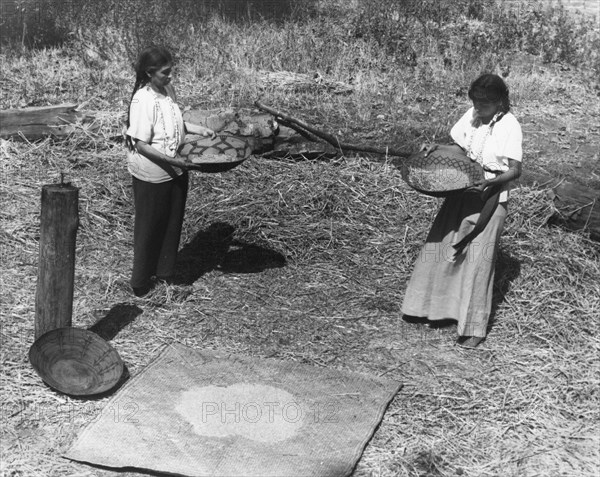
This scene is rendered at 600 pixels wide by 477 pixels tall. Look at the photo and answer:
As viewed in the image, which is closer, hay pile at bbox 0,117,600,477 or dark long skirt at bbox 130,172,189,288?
hay pile at bbox 0,117,600,477

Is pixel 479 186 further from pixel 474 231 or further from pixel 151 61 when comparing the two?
pixel 151 61

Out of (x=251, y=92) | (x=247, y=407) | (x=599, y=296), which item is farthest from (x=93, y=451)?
(x=251, y=92)

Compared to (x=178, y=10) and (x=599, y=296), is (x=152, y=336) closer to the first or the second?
(x=599, y=296)

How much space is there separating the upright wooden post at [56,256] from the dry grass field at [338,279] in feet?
1.05

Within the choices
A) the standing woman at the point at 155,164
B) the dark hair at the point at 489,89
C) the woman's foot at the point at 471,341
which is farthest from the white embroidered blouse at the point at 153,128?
the woman's foot at the point at 471,341

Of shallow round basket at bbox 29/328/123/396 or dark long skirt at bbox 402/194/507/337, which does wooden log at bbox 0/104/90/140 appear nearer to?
shallow round basket at bbox 29/328/123/396

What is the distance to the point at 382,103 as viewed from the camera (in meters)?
9.23

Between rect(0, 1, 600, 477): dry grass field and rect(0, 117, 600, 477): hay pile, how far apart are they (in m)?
0.01

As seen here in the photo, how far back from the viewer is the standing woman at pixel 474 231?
17.4ft

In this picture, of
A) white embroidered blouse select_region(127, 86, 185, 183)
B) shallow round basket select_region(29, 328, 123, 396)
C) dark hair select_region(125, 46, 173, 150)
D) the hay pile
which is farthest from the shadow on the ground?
dark hair select_region(125, 46, 173, 150)

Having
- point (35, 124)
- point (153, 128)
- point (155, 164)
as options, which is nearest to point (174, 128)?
point (153, 128)

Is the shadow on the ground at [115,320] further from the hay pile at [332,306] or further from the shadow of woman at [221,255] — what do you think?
the shadow of woman at [221,255]

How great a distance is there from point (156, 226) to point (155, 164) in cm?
44

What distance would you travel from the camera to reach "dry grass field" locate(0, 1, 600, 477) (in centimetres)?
481
